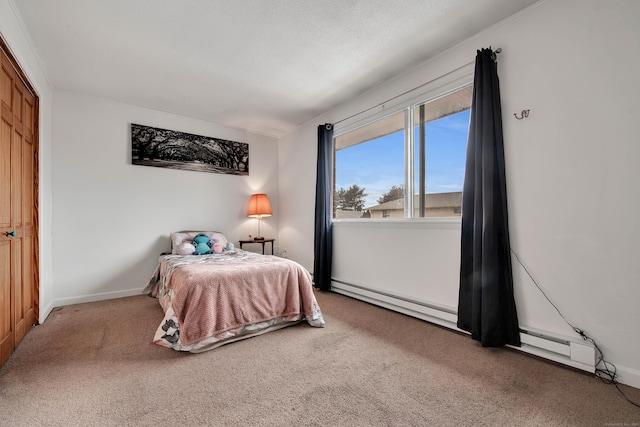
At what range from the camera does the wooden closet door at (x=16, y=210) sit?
6.45 feet

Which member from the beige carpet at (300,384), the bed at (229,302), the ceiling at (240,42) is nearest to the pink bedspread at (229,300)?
the bed at (229,302)

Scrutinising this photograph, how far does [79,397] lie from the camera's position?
62.2 inches

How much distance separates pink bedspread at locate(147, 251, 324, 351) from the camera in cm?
216

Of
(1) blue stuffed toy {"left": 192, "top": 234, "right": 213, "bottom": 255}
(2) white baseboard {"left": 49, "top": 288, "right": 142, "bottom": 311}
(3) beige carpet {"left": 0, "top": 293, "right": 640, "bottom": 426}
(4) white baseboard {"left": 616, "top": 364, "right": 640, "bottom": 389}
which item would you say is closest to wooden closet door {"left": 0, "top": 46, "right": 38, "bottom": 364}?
(3) beige carpet {"left": 0, "top": 293, "right": 640, "bottom": 426}

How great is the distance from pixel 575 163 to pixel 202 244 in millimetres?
3712

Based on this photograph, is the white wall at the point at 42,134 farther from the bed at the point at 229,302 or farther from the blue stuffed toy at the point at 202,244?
the blue stuffed toy at the point at 202,244

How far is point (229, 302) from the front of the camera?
91.4 inches

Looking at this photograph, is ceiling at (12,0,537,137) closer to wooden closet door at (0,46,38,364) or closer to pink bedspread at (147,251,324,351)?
wooden closet door at (0,46,38,364)

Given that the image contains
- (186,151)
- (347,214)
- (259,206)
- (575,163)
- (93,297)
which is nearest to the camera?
(575,163)

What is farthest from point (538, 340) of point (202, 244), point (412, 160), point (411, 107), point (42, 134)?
point (42, 134)

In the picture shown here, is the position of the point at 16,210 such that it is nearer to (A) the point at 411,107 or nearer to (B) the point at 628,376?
(A) the point at 411,107

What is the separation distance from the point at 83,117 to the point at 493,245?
4575 millimetres

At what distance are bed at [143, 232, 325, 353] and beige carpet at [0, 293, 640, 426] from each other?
0.11m

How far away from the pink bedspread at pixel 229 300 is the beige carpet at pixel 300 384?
14cm
